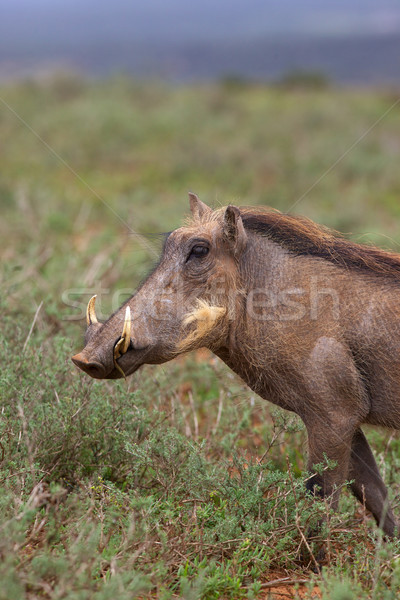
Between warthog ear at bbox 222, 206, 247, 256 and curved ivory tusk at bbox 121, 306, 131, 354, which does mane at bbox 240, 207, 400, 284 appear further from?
curved ivory tusk at bbox 121, 306, 131, 354

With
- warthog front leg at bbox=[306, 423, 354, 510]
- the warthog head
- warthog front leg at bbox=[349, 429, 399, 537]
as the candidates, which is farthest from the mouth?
warthog front leg at bbox=[349, 429, 399, 537]

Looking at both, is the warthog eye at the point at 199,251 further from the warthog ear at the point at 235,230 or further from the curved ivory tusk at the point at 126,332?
the curved ivory tusk at the point at 126,332

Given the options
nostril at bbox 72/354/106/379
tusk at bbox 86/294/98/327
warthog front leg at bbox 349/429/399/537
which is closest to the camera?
nostril at bbox 72/354/106/379

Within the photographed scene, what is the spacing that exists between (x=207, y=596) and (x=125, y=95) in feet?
58.9

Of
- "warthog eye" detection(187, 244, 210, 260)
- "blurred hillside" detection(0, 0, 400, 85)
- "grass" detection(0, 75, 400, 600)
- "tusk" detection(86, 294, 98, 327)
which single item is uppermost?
"blurred hillside" detection(0, 0, 400, 85)

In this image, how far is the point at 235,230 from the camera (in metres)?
3.35

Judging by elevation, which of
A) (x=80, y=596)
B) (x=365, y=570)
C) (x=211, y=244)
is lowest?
(x=80, y=596)

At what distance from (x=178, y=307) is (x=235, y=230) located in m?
0.42

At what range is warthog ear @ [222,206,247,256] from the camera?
331 centimetres

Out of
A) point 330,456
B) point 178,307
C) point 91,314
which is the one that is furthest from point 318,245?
point 91,314

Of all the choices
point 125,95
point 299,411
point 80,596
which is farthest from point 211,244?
point 125,95

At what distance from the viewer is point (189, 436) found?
4109 millimetres

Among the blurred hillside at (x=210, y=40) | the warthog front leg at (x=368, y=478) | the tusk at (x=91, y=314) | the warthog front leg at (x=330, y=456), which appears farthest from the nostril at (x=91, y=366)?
the blurred hillside at (x=210, y=40)

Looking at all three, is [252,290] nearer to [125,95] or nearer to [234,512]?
[234,512]
